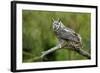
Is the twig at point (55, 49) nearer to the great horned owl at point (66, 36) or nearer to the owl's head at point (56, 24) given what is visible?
the great horned owl at point (66, 36)

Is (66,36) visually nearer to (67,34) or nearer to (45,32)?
(67,34)

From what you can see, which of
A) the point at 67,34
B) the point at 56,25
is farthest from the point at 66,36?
the point at 56,25

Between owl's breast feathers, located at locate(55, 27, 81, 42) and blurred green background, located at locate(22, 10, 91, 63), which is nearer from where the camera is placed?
blurred green background, located at locate(22, 10, 91, 63)

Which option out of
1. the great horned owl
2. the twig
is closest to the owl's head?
the great horned owl

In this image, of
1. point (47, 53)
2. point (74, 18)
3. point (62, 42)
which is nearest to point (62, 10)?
point (74, 18)

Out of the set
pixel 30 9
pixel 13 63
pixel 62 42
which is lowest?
pixel 13 63

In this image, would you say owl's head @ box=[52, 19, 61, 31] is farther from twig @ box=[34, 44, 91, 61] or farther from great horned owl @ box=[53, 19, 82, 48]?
twig @ box=[34, 44, 91, 61]

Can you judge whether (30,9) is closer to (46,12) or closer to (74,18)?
(46,12)
